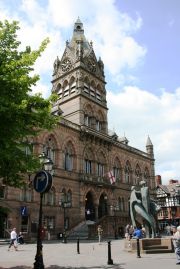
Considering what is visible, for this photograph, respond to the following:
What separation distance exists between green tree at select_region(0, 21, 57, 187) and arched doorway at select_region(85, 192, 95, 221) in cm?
3190

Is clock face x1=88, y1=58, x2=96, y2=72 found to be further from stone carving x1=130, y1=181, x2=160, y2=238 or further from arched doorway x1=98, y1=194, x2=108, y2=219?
stone carving x1=130, y1=181, x2=160, y2=238

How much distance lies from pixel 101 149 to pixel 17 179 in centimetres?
3569

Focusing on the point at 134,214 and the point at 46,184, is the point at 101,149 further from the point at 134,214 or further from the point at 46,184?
the point at 46,184

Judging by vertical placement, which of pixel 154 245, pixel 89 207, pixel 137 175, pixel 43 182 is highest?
pixel 137 175

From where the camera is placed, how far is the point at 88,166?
46281mm

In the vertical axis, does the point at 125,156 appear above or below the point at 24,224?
above

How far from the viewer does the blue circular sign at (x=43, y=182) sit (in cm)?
1227

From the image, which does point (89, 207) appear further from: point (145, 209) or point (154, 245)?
point (154, 245)

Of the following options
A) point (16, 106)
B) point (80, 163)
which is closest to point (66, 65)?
point (80, 163)

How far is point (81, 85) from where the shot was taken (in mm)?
49031

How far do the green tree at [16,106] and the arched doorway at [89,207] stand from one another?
31.9m

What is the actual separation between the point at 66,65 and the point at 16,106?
4146cm

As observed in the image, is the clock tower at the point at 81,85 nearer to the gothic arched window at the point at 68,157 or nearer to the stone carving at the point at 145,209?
the gothic arched window at the point at 68,157

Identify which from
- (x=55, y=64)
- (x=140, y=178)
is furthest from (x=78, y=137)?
(x=140, y=178)
